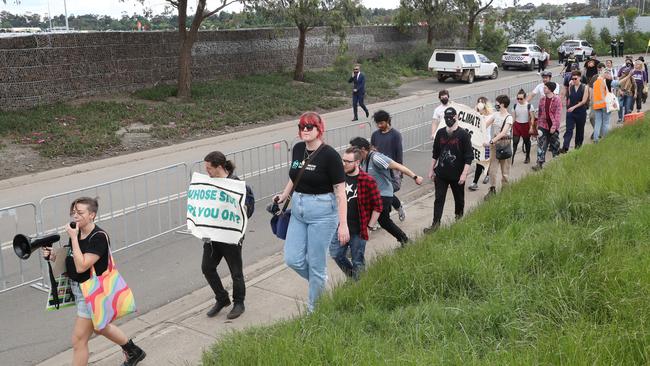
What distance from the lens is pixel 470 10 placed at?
43.4 meters

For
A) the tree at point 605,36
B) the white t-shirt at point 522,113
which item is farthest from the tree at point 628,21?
the white t-shirt at point 522,113

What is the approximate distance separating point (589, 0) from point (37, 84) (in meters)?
141

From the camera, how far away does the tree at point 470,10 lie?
137ft

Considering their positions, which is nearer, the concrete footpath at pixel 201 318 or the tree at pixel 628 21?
the concrete footpath at pixel 201 318

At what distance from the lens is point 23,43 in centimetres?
1905

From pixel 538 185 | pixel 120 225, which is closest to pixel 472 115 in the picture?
pixel 538 185

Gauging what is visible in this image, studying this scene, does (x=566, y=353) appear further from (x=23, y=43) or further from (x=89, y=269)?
(x=23, y=43)

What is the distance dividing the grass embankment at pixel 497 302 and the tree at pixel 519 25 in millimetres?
49349

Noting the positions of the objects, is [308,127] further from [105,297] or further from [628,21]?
[628,21]

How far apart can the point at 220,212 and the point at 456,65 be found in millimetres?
28606

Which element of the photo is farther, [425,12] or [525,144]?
[425,12]

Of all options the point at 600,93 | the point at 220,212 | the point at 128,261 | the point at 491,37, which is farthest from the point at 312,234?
the point at 491,37

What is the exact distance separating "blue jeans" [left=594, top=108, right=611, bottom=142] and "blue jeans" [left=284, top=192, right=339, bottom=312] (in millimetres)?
9240

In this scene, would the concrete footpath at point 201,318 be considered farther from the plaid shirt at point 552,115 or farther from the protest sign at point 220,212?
the plaid shirt at point 552,115
